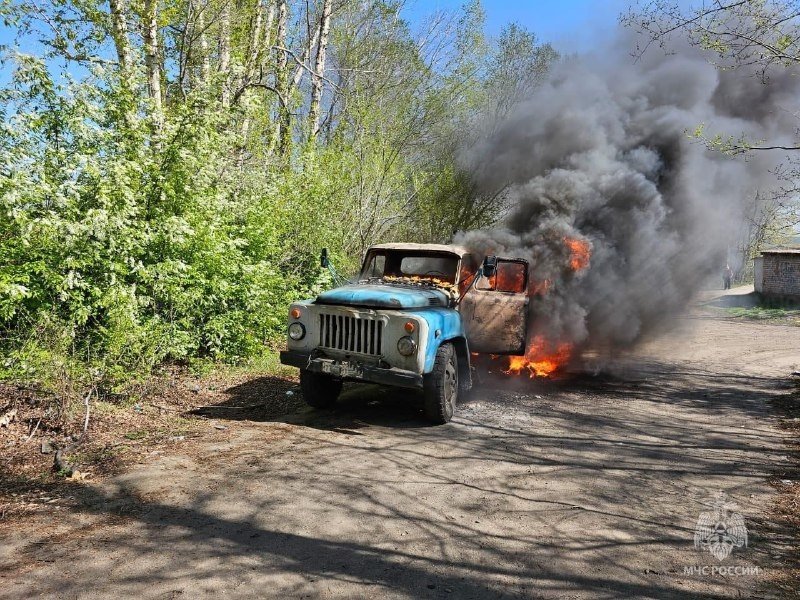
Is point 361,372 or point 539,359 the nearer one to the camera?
point 361,372

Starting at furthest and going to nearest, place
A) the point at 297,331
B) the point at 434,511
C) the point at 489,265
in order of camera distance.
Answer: the point at 489,265 → the point at 297,331 → the point at 434,511

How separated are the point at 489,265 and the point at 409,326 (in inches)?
62.3

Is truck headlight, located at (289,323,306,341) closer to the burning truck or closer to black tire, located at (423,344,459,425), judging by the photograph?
the burning truck

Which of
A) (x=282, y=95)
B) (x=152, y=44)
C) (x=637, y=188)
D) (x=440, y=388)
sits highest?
(x=282, y=95)

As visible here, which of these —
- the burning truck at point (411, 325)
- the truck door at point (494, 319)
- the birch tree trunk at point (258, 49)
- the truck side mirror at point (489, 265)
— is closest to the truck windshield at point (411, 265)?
the burning truck at point (411, 325)

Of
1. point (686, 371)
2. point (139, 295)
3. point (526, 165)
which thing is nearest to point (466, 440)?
point (139, 295)

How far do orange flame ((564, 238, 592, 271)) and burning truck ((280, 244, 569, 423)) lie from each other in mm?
1623

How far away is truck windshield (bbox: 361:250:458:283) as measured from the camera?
743cm

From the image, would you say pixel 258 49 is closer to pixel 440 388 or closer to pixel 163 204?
pixel 163 204

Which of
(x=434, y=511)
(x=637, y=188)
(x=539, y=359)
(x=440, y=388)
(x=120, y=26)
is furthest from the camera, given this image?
(x=637, y=188)

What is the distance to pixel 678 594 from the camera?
3.03 metres

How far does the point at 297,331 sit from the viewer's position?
6.37 meters

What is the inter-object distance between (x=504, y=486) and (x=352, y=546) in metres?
1.62

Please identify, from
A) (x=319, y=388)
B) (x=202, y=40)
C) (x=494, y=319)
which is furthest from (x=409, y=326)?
(x=202, y=40)
